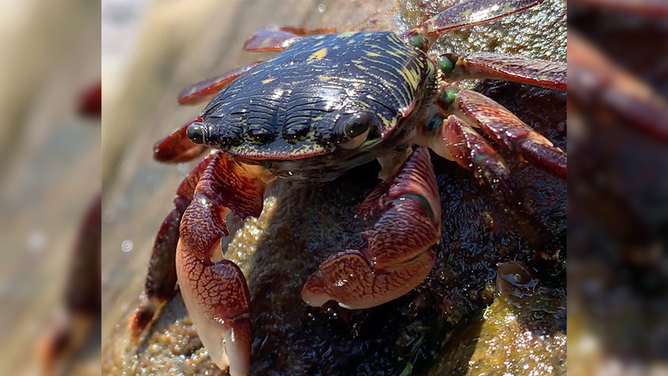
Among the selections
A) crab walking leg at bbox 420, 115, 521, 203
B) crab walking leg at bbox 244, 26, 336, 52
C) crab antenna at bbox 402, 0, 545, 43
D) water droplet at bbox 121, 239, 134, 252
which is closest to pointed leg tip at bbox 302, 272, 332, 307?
crab walking leg at bbox 420, 115, 521, 203

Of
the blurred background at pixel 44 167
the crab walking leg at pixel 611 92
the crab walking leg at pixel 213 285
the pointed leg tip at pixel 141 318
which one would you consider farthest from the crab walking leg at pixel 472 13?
the blurred background at pixel 44 167

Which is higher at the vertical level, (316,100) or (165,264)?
(316,100)

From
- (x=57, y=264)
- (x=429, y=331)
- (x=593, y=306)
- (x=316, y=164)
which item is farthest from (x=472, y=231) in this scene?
(x=57, y=264)

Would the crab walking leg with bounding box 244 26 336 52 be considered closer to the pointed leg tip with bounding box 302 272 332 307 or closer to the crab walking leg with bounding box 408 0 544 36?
the crab walking leg with bounding box 408 0 544 36

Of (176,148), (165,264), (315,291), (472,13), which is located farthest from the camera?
(176,148)

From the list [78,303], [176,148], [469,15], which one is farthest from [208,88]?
[78,303]

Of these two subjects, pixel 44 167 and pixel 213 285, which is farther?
pixel 213 285

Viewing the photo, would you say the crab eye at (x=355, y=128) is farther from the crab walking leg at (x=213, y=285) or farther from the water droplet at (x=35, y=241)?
the water droplet at (x=35, y=241)

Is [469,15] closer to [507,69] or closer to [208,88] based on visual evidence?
[507,69]

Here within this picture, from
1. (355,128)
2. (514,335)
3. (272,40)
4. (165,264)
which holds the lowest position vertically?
(165,264)
